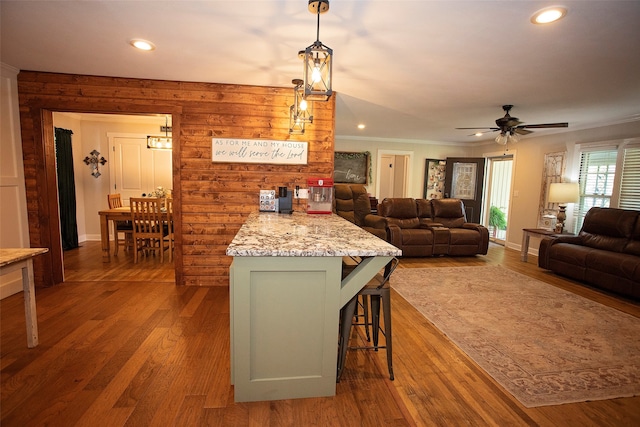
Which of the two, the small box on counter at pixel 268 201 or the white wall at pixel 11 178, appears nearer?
the white wall at pixel 11 178

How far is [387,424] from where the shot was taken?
159 cm

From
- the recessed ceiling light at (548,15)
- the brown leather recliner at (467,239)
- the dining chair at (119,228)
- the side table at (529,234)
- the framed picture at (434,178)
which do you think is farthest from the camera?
the framed picture at (434,178)

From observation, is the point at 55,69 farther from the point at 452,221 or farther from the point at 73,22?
the point at 452,221

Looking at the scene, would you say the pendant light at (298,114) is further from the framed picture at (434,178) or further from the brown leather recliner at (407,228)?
the framed picture at (434,178)

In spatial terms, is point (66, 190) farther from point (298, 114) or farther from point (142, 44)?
point (298, 114)

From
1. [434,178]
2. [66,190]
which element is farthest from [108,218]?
[434,178]

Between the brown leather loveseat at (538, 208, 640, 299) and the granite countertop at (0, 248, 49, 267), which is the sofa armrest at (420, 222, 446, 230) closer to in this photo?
the brown leather loveseat at (538, 208, 640, 299)

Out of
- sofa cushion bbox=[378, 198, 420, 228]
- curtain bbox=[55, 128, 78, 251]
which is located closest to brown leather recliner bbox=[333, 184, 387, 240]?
sofa cushion bbox=[378, 198, 420, 228]

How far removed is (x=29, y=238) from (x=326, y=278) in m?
3.62

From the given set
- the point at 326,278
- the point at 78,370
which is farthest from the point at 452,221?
the point at 78,370

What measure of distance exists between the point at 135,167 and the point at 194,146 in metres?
3.17

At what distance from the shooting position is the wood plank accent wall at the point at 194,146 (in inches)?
127

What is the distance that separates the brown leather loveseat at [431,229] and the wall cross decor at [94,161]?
211 inches

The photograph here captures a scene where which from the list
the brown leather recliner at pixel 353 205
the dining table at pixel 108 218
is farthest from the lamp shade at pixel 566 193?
the dining table at pixel 108 218
